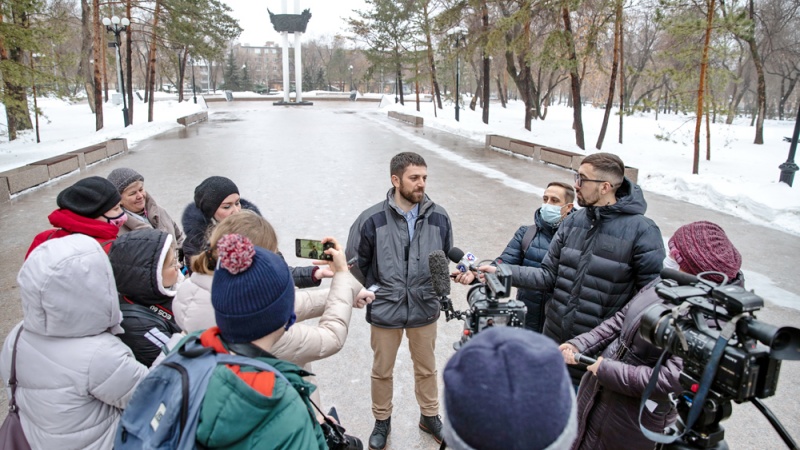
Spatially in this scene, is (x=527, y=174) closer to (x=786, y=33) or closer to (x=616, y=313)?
(x=616, y=313)

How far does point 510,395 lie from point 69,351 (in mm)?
1755

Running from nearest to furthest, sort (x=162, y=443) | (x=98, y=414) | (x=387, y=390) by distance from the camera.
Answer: (x=162, y=443), (x=98, y=414), (x=387, y=390)

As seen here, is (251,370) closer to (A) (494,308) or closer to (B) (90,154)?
(A) (494,308)

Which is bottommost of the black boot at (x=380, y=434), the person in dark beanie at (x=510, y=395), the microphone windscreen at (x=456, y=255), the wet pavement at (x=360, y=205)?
the black boot at (x=380, y=434)

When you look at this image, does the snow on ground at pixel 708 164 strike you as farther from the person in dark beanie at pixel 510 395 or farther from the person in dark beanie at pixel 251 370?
the person in dark beanie at pixel 251 370

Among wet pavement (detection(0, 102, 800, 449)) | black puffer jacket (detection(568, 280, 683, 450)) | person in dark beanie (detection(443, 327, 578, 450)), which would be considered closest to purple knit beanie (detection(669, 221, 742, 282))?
black puffer jacket (detection(568, 280, 683, 450))

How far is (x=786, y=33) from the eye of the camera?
1209 inches

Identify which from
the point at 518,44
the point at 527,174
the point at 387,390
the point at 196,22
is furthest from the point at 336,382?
the point at 196,22

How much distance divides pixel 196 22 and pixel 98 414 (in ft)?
108

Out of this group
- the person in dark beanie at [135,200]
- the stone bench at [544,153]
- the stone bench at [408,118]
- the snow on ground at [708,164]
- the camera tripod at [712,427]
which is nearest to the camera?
the camera tripod at [712,427]

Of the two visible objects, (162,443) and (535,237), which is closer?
(162,443)

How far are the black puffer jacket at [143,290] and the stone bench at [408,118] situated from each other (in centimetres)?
2615

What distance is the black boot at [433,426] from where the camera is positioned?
348cm

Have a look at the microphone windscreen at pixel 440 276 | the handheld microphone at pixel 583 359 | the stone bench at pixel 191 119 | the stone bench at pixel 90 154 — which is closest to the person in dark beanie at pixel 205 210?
the microphone windscreen at pixel 440 276
